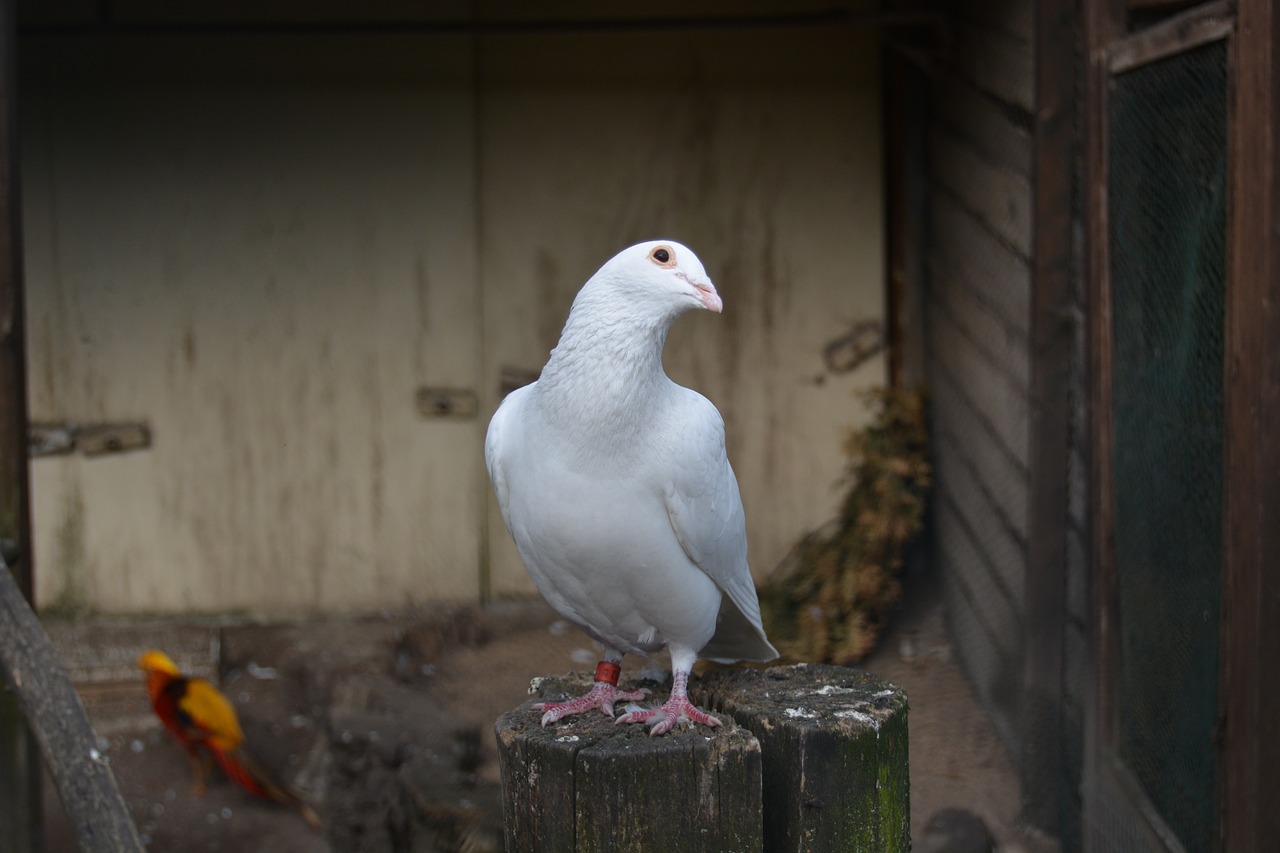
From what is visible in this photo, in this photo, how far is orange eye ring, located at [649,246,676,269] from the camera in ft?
6.68

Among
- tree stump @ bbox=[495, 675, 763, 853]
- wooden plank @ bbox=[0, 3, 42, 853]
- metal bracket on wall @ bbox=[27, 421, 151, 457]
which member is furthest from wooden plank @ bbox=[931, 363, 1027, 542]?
metal bracket on wall @ bbox=[27, 421, 151, 457]

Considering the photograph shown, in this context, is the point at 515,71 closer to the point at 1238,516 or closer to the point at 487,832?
the point at 487,832

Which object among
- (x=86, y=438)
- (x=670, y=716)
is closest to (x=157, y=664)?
(x=86, y=438)

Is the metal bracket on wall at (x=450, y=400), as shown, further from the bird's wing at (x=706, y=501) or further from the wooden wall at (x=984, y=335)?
the bird's wing at (x=706, y=501)

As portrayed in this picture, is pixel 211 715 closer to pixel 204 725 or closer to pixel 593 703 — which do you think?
pixel 204 725

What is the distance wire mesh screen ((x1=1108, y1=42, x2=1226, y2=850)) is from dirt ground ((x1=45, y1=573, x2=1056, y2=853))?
76 centimetres

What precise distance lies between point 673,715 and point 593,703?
0.21 meters

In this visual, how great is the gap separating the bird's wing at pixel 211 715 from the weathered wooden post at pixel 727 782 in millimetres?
2840

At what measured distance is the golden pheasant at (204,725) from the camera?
453 cm

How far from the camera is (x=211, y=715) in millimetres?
4504

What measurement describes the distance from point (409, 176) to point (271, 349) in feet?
3.00

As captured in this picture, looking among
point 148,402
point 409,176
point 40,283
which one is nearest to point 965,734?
point 409,176

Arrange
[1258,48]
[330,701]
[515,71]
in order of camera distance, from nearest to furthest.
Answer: [1258,48], [330,701], [515,71]

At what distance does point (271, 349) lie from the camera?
5.47 metres
